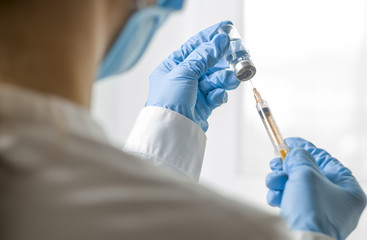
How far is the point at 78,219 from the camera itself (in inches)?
14.2

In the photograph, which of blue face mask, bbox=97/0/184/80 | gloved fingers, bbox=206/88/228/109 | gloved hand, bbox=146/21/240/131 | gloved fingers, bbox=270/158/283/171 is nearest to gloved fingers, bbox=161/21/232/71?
gloved hand, bbox=146/21/240/131

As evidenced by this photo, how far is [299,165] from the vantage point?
2.86 ft

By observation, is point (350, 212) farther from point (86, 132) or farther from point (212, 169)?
point (212, 169)

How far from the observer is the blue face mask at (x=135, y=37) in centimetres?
54

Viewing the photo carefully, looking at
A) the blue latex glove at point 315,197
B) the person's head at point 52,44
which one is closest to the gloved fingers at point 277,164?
the blue latex glove at point 315,197

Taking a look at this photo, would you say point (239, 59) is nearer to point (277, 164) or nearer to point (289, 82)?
point (277, 164)

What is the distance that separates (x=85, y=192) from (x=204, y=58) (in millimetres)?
831

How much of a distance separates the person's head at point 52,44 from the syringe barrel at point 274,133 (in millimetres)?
632

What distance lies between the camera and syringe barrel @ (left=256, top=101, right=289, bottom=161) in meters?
1.01

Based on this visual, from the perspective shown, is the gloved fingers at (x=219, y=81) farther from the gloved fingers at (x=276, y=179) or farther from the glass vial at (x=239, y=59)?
the gloved fingers at (x=276, y=179)

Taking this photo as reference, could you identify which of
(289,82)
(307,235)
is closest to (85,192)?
(307,235)

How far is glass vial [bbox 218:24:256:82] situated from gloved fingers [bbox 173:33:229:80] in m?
0.03

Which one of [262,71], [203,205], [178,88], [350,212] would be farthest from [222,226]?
[262,71]

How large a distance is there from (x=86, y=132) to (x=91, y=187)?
0.05m
